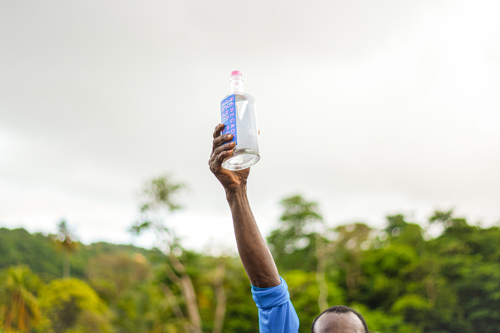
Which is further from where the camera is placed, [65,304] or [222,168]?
[65,304]

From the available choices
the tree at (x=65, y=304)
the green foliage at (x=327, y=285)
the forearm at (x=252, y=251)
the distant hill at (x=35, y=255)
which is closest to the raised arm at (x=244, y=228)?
the forearm at (x=252, y=251)

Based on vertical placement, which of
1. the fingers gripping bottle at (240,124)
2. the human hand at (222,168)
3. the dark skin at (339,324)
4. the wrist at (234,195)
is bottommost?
the dark skin at (339,324)

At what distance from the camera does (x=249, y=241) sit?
168 centimetres

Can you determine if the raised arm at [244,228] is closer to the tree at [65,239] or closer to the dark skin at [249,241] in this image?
the dark skin at [249,241]

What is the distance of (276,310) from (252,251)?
256 millimetres

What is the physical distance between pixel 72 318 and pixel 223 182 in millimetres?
38930

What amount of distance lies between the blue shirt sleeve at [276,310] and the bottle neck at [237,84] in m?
0.88

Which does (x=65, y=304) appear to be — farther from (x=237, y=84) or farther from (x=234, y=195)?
(x=237, y=84)

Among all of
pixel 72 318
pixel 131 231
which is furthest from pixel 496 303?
pixel 72 318

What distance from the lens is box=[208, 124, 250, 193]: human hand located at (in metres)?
1.60

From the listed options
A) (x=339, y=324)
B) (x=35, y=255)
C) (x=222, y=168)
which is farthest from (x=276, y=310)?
(x=35, y=255)

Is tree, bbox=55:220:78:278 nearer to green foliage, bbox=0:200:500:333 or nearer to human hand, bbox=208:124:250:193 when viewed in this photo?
green foliage, bbox=0:200:500:333

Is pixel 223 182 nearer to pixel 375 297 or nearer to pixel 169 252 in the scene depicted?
pixel 169 252

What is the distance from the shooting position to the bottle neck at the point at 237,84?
1.84m
